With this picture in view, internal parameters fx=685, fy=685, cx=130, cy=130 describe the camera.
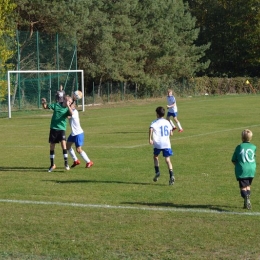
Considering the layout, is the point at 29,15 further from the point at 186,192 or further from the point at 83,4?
the point at 186,192

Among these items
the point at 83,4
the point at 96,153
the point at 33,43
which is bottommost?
the point at 96,153

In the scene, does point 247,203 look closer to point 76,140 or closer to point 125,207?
point 125,207

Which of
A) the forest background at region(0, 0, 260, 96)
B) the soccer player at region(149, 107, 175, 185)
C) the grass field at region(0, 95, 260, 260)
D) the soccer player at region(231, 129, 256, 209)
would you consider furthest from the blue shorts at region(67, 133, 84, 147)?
the forest background at region(0, 0, 260, 96)

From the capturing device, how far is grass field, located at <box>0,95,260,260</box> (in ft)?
30.3

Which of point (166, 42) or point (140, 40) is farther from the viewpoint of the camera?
point (166, 42)

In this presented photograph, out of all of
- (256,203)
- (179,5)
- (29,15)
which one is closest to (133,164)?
(256,203)

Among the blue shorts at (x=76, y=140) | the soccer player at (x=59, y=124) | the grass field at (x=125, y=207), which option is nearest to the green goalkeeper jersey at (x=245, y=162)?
the grass field at (x=125, y=207)

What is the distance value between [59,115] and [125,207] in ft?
19.4

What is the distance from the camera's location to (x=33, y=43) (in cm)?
4872

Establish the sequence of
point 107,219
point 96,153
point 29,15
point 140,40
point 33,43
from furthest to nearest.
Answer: point 140,40, point 29,15, point 33,43, point 96,153, point 107,219

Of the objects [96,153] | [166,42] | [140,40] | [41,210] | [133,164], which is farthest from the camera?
[166,42]

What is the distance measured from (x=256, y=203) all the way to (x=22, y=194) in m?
4.60

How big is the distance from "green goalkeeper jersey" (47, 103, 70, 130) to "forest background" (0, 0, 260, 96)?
998 inches

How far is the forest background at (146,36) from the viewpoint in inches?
2092
